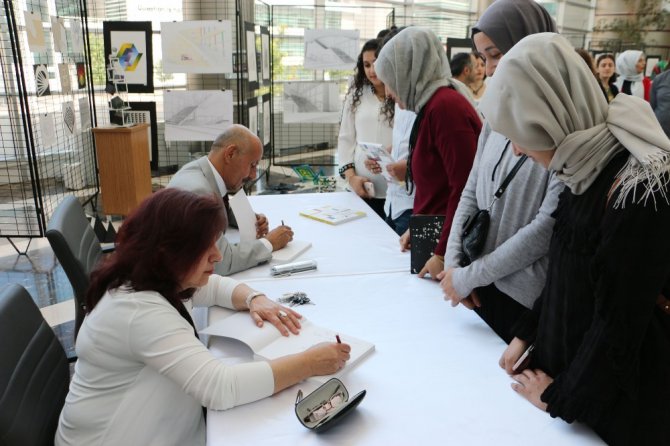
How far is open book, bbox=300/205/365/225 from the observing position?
258 centimetres

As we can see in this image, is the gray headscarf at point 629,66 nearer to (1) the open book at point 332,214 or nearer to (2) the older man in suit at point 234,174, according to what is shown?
(1) the open book at point 332,214

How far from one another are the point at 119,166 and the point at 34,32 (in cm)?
118

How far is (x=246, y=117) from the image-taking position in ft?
17.8

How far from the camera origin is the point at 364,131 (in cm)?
315

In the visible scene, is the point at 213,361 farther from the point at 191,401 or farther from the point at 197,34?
the point at 197,34

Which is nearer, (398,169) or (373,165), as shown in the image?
(398,169)

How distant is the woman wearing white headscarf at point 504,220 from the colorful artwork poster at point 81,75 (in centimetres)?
417

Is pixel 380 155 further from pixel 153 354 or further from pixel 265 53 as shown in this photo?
pixel 265 53

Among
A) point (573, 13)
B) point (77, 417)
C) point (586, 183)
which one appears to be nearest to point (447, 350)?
point (586, 183)

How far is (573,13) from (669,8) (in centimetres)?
155

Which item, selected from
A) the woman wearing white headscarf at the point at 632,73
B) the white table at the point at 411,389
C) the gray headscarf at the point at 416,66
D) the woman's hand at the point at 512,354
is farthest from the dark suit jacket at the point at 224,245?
the woman wearing white headscarf at the point at 632,73

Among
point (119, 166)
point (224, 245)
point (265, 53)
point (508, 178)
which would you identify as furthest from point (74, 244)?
point (265, 53)

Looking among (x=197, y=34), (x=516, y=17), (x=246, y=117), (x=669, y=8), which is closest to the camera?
(x=516, y=17)

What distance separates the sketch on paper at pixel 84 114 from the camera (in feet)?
15.9
